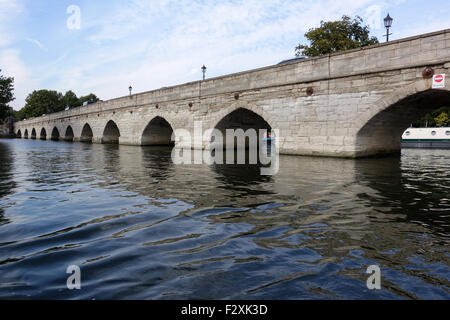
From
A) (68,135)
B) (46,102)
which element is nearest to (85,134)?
(68,135)

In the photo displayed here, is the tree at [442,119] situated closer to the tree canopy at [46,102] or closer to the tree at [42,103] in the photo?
the tree canopy at [46,102]

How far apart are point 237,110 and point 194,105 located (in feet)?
11.2

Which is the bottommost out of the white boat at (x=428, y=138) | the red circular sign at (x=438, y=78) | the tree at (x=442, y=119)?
the white boat at (x=428, y=138)

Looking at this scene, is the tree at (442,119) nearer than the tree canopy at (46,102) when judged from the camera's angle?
Yes

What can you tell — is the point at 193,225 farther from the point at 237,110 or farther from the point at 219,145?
the point at 219,145

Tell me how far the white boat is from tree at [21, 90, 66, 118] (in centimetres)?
7670

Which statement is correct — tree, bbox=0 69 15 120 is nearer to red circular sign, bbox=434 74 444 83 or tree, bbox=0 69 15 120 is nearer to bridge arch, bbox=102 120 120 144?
bridge arch, bbox=102 120 120 144

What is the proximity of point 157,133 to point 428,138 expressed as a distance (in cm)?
2218

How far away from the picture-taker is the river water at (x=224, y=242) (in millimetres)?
2227

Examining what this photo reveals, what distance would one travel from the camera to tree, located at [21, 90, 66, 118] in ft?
247

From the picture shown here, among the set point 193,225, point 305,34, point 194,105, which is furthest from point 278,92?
point 305,34

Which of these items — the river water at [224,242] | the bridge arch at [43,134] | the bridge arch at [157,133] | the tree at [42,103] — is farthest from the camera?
the tree at [42,103]

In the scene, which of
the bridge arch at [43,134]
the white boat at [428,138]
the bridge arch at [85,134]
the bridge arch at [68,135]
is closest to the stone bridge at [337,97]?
the white boat at [428,138]

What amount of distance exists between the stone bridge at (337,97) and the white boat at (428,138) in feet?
41.6
